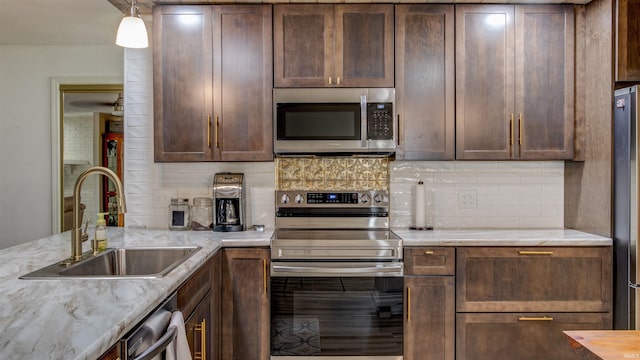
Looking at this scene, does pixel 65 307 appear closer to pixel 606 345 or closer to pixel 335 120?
pixel 606 345

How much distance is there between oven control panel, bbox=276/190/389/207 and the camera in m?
2.73

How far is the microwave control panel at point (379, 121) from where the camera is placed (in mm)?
2430

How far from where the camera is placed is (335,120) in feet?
8.03

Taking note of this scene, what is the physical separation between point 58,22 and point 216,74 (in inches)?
46.6

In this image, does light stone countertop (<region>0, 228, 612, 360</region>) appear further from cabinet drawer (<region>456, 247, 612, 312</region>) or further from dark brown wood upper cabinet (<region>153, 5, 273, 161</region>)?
dark brown wood upper cabinet (<region>153, 5, 273, 161</region>)

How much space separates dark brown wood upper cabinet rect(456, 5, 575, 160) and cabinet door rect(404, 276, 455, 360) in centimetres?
79

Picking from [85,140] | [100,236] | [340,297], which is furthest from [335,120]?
[85,140]

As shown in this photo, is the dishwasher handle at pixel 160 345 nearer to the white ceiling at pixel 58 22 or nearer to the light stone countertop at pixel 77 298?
the light stone countertop at pixel 77 298

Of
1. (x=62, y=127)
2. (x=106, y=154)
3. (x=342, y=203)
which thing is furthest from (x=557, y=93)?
(x=106, y=154)

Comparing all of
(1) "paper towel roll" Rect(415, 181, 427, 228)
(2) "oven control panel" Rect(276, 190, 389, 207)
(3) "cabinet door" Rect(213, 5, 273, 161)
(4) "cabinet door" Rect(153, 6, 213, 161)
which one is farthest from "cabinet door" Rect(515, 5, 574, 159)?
(4) "cabinet door" Rect(153, 6, 213, 161)

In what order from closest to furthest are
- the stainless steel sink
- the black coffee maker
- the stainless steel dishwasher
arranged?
the stainless steel dishwasher, the stainless steel sink, the black coffee maker

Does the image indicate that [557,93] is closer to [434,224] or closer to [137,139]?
[434,224]

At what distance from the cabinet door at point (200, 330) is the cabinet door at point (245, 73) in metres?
0.93

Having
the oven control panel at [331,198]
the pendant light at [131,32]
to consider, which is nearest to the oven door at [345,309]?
the oven control panel at [331,198]
